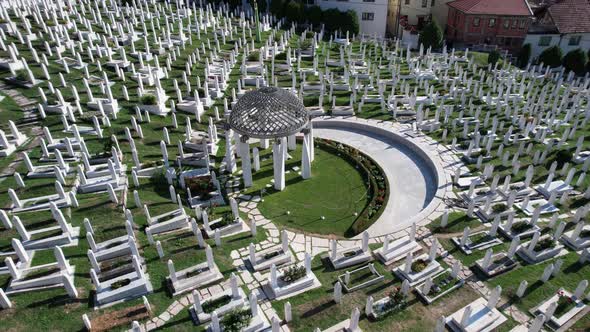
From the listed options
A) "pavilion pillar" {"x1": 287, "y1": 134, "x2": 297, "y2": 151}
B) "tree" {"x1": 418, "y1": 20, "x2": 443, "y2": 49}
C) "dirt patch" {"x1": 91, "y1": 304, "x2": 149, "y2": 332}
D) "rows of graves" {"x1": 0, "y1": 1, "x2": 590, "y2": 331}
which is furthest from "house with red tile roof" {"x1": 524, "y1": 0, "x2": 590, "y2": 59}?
"dirt patch" {"x1": 91, "y1": 304, "x2": 149, "y2": 332}

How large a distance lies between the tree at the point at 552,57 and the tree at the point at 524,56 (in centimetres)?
180

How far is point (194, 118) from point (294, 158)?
8318mm

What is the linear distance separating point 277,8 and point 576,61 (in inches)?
1437

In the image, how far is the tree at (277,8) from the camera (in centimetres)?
5134

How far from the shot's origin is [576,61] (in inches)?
1580

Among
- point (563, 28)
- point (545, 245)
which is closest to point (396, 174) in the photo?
point (545, 245)

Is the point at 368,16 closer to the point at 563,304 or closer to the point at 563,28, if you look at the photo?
the point at 563,28

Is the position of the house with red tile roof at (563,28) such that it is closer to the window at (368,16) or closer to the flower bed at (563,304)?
the window at (368,16)

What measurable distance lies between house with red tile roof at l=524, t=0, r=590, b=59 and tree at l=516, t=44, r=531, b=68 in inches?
135

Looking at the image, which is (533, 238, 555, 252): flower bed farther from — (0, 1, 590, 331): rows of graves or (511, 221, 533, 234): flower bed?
(511, 221, 533, 234): flower bed

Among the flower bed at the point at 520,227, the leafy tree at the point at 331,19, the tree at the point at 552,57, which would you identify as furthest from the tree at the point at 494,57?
the flower bed at the point at 520,227

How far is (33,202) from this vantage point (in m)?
17.3

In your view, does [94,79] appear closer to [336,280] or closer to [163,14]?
[163,14]

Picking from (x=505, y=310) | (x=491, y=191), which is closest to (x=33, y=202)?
(x=505, y=310)
